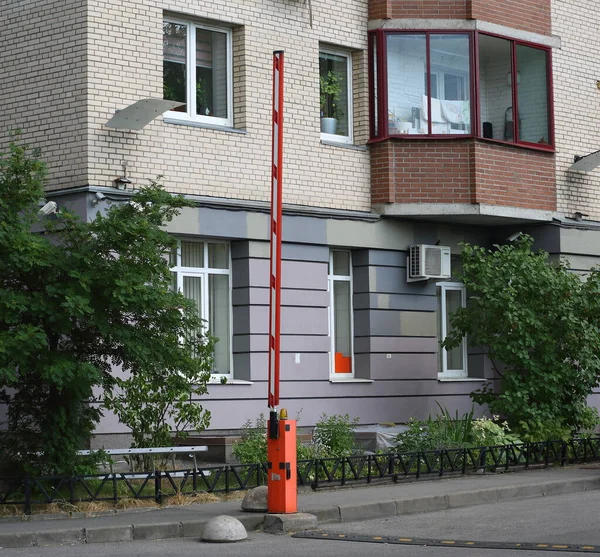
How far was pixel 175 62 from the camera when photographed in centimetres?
1686

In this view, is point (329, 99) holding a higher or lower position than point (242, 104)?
higher

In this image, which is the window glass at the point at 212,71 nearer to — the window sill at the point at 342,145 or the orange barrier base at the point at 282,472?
the window sill at the point at 342,145

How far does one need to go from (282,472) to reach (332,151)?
756 cm

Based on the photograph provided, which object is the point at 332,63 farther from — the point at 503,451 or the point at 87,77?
the point at 503,451

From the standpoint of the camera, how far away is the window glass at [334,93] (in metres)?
18.6

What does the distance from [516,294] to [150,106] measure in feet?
19.6

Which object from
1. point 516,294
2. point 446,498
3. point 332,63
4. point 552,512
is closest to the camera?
point 552,512

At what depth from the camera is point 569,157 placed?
20.7m

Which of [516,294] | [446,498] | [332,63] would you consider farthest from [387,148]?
[446,498]

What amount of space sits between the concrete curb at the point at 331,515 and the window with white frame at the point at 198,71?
6.57 m

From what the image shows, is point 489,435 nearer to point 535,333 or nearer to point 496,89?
point 535,333

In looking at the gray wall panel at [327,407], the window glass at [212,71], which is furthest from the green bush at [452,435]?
the window glass at [212,71]

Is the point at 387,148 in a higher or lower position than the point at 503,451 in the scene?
higher

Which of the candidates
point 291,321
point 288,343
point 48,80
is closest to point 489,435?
point 288,343
